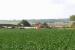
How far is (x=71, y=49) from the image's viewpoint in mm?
13914

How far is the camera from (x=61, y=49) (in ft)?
46.0

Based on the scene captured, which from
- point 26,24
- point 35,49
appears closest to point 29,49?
point 35,49

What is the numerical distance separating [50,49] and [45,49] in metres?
0.23

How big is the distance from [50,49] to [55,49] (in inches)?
9.5

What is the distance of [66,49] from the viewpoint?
14094mm

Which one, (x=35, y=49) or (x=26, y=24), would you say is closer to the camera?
(x=35, y=49)

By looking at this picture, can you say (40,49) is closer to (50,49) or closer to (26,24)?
(50,49)

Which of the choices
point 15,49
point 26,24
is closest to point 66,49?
point 15,49

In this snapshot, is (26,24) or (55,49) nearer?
Answer: (55,49)
